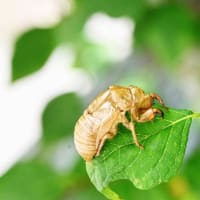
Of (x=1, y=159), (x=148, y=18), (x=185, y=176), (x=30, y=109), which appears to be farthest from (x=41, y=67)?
(x=30, y=109)

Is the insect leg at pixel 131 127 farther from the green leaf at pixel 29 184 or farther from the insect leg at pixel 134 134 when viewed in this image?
the green leaf at pixel 29 184

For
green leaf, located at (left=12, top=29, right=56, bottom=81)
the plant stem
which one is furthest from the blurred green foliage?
the plant stem

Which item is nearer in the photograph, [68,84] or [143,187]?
[143,187]

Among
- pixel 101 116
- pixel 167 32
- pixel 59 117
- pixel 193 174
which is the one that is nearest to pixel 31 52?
pixel 59 117

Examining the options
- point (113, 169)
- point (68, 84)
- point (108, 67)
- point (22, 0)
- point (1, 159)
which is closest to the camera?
point (113, 169)

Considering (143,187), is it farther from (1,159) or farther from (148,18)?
(1,159)

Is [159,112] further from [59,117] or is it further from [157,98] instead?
[59,117]

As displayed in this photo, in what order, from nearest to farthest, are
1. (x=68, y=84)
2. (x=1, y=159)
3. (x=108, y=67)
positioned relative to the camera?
→ (x=108, y=67) → (x=68, y=84) → (x=1, y=159)
